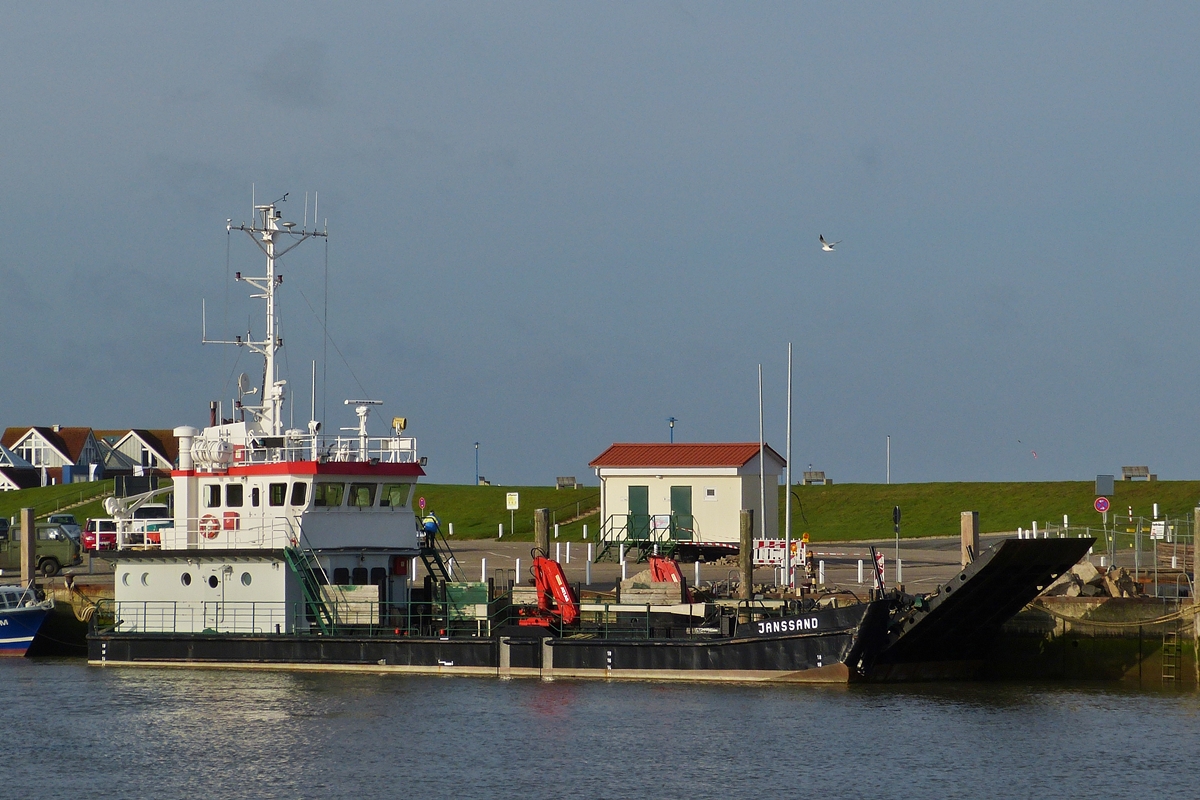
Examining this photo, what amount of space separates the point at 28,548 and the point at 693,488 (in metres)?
19.2

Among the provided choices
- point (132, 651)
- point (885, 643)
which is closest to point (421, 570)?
point (132, 651)

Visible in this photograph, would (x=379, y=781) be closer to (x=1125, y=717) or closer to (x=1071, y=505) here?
(x=1125, y=717)

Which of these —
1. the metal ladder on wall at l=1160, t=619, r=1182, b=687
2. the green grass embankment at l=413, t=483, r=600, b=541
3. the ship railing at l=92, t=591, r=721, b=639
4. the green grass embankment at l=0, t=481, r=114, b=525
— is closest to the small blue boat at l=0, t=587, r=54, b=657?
the ship railing at l=92, t=591, r=721, b=639

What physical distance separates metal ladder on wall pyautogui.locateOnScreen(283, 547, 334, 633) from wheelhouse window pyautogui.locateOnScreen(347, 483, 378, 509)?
141cm

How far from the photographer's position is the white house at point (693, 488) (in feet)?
157

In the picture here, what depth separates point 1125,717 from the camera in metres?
26.2

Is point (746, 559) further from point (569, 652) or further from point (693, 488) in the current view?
point (693, 488)

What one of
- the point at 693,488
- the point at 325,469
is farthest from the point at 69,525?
the point at 325,469

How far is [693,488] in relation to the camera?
48219mm

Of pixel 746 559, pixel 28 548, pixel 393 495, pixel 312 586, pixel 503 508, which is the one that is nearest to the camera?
pixel 312 586

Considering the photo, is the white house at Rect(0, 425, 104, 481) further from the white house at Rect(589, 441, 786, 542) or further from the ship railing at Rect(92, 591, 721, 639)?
the ship railing at Rect(92, 591, 721, 639)

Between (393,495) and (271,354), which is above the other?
(271,354)

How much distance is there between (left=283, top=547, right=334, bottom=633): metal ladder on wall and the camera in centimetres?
3127

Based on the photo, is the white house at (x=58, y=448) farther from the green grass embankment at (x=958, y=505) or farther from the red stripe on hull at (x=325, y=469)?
the red stripe on hull at (x=325, y=469)
